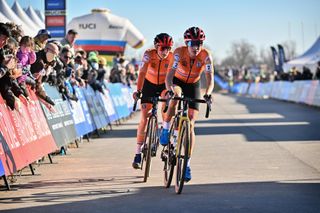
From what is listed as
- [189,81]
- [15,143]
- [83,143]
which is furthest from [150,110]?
[83,143]

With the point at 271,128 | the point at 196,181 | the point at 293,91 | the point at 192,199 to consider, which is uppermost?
the point at 192,199

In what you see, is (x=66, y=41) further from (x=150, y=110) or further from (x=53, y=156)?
(x=150, y=110)

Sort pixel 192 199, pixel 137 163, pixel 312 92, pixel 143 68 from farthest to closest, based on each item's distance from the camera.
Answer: pixel 312 92
pixel 143 68
pixel 137 163
pixel 192 199

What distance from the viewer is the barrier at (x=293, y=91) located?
35156mm

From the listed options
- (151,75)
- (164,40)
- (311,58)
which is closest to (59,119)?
(151,75)

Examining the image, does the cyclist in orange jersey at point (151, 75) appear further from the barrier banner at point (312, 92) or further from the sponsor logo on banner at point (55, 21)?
the barrier banner at point (312, 92)

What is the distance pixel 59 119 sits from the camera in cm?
1438

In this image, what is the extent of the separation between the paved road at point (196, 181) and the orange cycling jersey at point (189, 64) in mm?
1449

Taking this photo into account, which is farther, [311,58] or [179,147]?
[311,58]

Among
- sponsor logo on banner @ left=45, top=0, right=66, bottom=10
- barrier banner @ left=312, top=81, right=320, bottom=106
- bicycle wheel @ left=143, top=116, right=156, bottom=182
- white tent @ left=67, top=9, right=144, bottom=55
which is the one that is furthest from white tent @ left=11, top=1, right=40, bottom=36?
white tent @ left=67, top=9, right=144, bottom=55

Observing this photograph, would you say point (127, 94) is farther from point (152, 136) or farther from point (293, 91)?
point (152, 136)

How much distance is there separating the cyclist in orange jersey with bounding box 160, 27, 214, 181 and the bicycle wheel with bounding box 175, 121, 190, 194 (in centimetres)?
18

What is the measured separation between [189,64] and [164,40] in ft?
3.09

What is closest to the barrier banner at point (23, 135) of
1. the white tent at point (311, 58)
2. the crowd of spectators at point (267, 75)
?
the crowd of spectators at point (267, 75)
